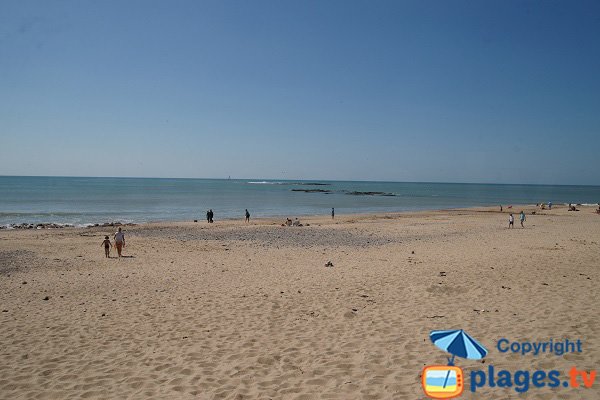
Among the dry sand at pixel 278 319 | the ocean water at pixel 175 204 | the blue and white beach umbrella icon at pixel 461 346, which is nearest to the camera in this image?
the blue and white beach umbrella icon at pixel 461 346

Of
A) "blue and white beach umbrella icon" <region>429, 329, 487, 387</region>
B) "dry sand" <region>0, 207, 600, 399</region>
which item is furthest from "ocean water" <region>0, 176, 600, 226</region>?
"blue and white beach umbrella icon" <region>429, 329, 487, 387</region>

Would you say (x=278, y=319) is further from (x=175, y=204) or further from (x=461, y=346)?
(x=175, y=204)

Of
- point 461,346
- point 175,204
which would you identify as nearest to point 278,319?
point 461,346

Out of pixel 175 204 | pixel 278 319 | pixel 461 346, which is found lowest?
pixel 175 204

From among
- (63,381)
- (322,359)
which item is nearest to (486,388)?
(322,359)

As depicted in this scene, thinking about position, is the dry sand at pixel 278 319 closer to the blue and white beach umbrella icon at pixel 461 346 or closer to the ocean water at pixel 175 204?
the blue and white beach umbrella icon at pixel 461 346

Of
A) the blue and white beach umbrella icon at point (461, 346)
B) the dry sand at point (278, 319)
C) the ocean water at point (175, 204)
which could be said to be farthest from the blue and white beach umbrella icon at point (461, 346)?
the ocean water at point (175, 204)

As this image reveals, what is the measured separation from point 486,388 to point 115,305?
29.3 ft

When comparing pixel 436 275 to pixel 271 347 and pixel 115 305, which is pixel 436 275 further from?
pixel 115 305

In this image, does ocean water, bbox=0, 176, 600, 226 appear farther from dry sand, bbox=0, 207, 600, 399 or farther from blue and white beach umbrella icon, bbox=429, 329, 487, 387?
blue and white beach umbrella icon, bbox=429, 329, 487, 387

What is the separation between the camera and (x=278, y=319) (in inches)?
344

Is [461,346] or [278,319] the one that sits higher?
[461,346]

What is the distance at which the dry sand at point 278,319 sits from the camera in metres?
5.96

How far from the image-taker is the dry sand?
5.96 meters
